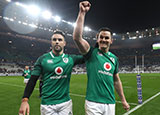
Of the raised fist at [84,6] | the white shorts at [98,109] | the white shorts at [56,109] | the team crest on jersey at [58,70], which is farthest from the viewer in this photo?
the team crest on jersey at [58,70]

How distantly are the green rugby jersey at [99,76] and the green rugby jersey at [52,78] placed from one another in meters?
0.43

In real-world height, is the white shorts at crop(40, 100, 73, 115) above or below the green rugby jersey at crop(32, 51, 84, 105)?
below

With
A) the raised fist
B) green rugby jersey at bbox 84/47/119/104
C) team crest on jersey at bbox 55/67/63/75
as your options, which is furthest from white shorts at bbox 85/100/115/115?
the raised fist

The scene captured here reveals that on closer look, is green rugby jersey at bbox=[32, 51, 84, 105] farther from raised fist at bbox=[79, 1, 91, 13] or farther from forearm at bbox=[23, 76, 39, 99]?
raised fist at bbox=[79, 1, 91, 13]

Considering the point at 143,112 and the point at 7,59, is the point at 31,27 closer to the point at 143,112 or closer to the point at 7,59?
the point at 7,59

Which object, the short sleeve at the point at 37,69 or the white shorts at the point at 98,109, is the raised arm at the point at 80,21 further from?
the white shorts at the point at 98,109

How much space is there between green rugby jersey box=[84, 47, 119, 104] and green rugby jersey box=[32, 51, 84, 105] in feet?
1.40

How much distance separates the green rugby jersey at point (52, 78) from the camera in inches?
82.1

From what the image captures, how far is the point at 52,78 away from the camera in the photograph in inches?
84.0

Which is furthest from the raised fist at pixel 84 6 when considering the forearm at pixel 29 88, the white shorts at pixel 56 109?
the white shorts at pixel 56 109

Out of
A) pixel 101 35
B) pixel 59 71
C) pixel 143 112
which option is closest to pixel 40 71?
pixel 59 71

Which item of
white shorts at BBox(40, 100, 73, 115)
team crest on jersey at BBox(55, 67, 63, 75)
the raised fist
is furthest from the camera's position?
team crest on jersey at BBox(55, 67, 63, 75)

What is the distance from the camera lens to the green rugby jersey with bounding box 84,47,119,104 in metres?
1.95

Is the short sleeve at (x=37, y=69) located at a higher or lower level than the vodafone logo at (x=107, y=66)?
lower
